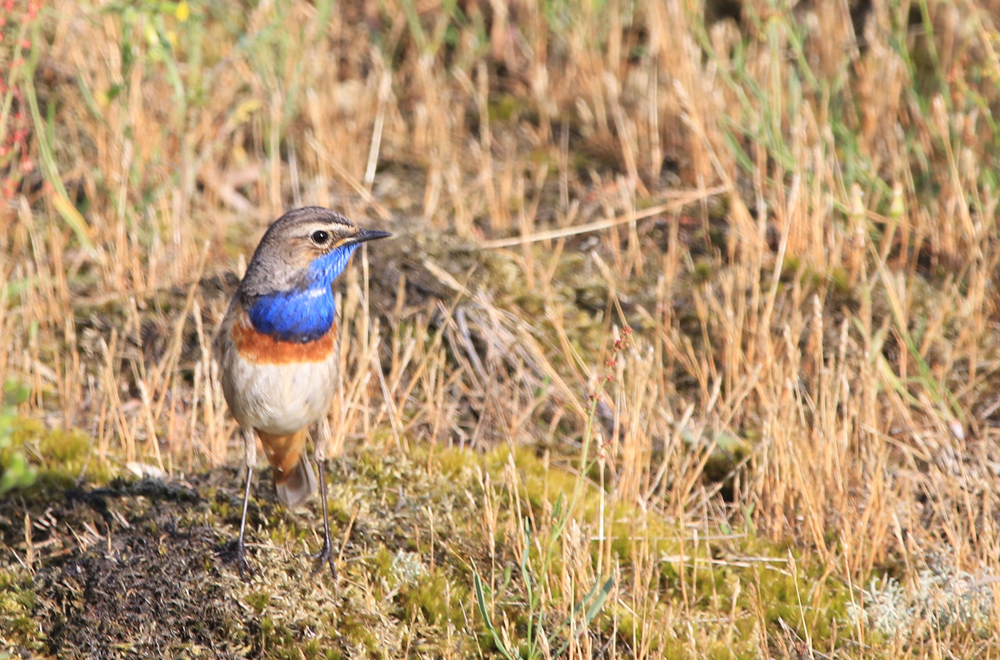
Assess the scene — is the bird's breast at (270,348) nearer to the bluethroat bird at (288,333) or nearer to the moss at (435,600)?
the bluethroat bird at (288,333)

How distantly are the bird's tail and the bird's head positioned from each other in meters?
0.68

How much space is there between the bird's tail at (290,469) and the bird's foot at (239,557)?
14.4 inches

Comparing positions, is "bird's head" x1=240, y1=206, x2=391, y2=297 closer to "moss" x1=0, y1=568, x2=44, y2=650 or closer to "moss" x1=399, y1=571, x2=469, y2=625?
"moss" x1=399, y1=571, x2=469, y2=625

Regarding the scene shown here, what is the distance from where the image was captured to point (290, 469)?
A: 493 centimetres

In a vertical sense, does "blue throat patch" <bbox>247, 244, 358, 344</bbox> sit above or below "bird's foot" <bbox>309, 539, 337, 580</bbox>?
above

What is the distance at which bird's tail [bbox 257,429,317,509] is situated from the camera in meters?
4.89

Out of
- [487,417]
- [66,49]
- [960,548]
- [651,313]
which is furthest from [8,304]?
[960,548]

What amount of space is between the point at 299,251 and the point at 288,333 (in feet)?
1.14

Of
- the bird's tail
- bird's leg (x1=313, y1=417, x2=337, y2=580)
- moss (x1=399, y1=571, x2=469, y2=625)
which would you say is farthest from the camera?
the bird's tail

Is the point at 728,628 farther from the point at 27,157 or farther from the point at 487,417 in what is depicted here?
the point at 27,157

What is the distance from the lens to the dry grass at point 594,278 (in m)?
4.73

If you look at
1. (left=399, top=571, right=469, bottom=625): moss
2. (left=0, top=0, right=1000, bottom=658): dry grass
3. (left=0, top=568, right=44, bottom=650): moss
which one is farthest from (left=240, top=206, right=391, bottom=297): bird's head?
(left=0, top=568, right=44, bottom=650): moss

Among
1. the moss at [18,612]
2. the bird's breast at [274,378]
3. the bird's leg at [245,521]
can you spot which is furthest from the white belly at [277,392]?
the moss at [18,612]

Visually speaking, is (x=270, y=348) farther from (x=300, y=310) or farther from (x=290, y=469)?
(x=290, y=469)
